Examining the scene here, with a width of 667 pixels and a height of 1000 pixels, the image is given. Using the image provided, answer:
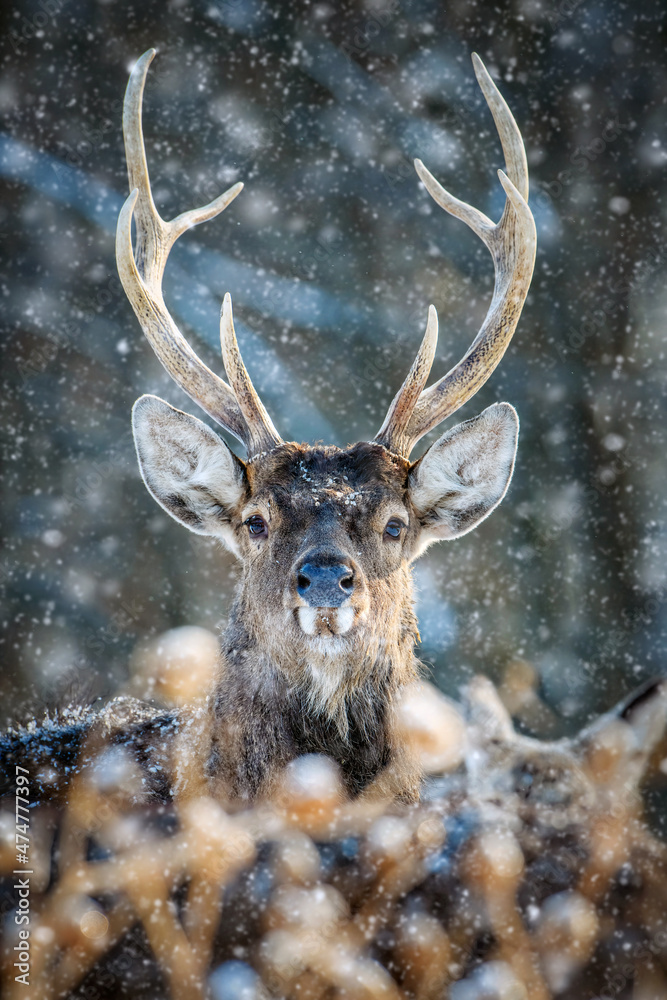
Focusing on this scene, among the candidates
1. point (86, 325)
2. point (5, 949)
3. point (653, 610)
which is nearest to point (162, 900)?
point (5, 949)

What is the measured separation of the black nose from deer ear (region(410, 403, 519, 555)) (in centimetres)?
89

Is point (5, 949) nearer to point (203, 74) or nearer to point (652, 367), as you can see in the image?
point (652, 367)

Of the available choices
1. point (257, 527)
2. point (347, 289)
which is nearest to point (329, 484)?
point (257, 527)

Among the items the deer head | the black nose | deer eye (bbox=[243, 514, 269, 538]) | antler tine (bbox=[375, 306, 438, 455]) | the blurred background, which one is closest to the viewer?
the black nose

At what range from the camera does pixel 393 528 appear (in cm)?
403

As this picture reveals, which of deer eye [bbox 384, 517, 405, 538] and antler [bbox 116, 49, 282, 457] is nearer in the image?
deer eye [bbox 384, 517, 405, 538]

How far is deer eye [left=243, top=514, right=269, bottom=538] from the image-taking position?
392 cm

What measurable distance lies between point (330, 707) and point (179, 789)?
2.25 feet

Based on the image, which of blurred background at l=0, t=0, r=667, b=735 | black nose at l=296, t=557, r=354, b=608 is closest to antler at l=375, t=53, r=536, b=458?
black nose at l=296, t=557, r=354, b=608

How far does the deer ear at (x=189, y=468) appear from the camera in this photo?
4.06m

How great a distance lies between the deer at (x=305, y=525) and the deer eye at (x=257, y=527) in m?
0.01

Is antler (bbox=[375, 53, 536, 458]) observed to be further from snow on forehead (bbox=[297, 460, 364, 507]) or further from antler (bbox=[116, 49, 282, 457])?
antler (bbox=[116, 49, 282, 457])

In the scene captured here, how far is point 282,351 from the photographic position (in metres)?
8.73

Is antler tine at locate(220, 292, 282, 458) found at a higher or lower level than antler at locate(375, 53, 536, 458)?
lower
